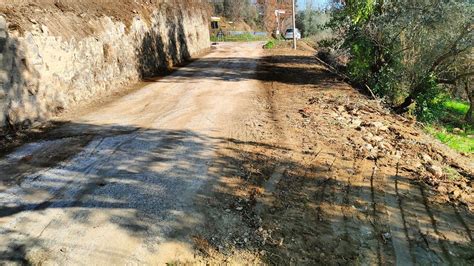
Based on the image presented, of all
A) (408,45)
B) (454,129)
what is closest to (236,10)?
(454,129)

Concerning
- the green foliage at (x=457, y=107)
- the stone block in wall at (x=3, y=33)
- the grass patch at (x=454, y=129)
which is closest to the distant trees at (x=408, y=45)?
the grass patch at (x=454, y=129)

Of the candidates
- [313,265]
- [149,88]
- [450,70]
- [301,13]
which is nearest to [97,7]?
[149,88]

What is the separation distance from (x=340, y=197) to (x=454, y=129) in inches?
604

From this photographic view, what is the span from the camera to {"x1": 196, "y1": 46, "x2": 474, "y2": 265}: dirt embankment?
469cm

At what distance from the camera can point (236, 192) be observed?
5840 mm

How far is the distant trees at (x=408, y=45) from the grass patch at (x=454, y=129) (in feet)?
3.75

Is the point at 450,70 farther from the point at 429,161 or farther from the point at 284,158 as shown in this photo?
the point at 284,158

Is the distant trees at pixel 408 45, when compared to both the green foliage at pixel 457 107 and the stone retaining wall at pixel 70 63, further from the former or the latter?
the green foliage at pixel 457 107

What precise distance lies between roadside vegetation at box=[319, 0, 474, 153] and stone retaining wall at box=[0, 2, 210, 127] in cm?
794

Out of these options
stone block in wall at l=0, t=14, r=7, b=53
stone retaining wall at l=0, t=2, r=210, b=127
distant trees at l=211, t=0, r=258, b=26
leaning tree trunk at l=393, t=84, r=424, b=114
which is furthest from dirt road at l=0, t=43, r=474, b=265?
distant trees at l=211, t=0, r=258, b=26

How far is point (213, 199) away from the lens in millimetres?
5613

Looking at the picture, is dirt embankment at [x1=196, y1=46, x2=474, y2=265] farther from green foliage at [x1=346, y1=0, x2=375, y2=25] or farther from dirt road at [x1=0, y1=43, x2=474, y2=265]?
green foliage at [x1=346, y1=0, x2=375, y2=25]

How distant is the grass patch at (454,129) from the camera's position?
45.2 ft

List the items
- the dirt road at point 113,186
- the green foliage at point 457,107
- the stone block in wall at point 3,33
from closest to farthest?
the dirt road at point 113,186, the stone block in wall at point 3,33, the green foliage at point 457,107
